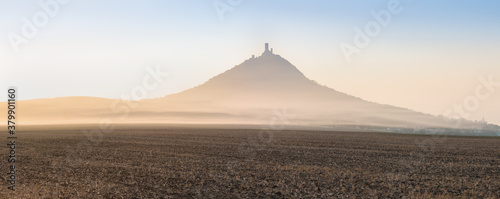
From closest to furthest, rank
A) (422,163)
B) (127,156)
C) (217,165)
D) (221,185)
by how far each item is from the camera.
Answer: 1. (221,185)
2. (217,165)
3. (422,163)
4. (127,156)

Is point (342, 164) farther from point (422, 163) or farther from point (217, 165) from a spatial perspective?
point (217, 165)

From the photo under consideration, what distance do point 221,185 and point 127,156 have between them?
56.7 feet

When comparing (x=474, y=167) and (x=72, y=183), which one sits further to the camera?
(x=474, y=167)

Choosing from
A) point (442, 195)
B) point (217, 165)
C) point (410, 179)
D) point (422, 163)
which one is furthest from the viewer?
point (422, 163)

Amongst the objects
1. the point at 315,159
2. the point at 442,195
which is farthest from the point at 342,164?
the point at 442,195

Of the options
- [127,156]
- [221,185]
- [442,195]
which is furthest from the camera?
[127,156]

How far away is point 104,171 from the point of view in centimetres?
3134

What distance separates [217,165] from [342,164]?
981 cm

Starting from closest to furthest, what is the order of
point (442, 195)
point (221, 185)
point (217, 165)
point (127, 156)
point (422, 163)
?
1. point (442, 195)
2. point (221, 185)
3. point (217, 165)
4. point (422, 163)
5. point (127, 156)

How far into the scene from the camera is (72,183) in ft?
87.6

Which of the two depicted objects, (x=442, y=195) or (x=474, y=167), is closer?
(x=442, y=195)

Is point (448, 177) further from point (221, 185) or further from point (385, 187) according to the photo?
point (221, 185)

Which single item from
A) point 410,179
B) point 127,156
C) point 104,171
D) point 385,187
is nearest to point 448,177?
point 410,179

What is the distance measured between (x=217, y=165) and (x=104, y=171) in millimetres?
8162
